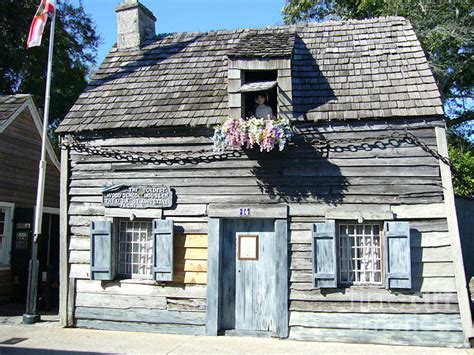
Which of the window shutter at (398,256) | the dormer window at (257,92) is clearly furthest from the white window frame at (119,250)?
the window shutter at (398,256)

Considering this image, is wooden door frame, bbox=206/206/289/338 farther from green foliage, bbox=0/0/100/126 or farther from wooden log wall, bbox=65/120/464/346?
green foliage, bbox=0/0/100/126

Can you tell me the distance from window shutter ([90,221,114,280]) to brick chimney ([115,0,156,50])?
14.4ft

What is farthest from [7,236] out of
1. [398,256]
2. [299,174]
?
[398,256]

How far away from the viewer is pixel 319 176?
26.3 ft

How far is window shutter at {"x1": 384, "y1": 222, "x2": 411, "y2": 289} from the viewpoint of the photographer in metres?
7.38

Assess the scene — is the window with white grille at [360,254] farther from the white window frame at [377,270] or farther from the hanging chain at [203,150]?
the hanging chain at [203,150]

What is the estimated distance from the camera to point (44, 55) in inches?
809

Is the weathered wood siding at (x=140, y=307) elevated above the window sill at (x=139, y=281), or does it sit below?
below

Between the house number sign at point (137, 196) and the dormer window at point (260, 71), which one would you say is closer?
the dormer window at point (260, 71)

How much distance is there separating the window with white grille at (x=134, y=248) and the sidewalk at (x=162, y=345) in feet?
3.65

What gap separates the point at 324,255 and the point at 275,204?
1.16 meters

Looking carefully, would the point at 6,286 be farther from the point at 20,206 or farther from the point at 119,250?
the point at 119,250

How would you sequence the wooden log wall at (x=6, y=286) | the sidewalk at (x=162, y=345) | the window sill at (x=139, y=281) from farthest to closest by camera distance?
the wooden log wall at (x=6, y=286) < the window sill at (x=139, y=281) < the sidewalk at (x=162, y=345)

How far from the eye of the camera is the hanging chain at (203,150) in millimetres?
7777
